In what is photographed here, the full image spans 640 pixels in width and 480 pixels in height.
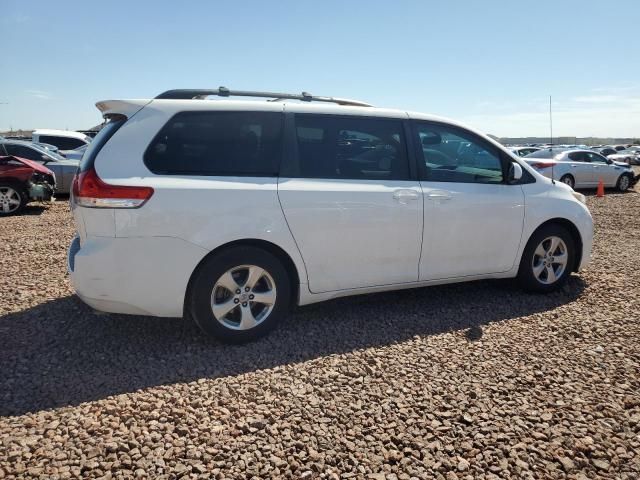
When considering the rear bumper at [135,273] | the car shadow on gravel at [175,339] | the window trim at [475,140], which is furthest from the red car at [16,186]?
the window trim at [475,140]

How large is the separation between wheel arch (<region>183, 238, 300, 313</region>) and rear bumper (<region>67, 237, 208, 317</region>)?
7cm

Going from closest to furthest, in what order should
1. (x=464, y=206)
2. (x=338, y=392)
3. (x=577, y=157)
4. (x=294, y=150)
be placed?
(x=338, y=392)
(x=294, y=150)
(x=464, y=206)
(x=577, y=157)

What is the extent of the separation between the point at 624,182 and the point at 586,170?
2.08 m

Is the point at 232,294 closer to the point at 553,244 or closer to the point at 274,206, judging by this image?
the point at 274,206

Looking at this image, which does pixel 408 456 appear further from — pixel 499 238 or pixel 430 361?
pixel 499 238

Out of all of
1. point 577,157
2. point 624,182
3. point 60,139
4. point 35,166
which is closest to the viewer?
point 35,166

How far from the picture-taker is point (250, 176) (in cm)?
367

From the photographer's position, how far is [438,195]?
429 cm

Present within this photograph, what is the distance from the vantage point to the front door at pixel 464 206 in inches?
170

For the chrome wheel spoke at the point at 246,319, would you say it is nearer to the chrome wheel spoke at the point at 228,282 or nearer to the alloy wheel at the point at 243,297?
the alloy wheel at the point at 243,297

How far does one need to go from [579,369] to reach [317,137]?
2.58m

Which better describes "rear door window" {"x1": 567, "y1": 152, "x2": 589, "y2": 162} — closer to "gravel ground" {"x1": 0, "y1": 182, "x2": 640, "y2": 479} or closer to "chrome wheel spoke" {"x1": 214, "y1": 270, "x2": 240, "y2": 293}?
"gravel ground" {"x1": 0, "y1": 182, "x2": 640, "y2": 479}

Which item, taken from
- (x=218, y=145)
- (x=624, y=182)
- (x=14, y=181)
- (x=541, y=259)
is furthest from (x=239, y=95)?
(x=624, y=182)

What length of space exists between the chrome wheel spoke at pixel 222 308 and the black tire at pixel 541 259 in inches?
116
